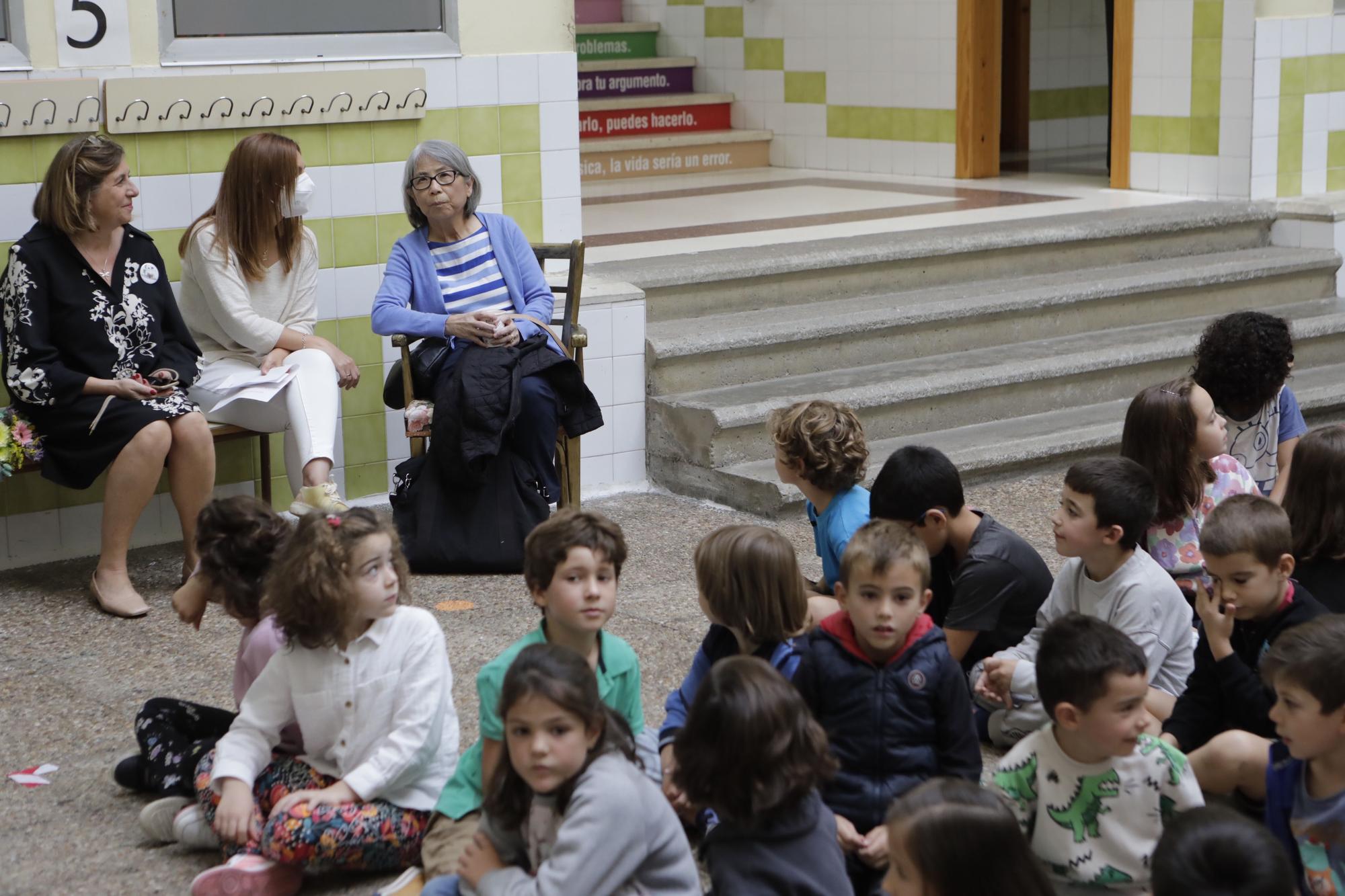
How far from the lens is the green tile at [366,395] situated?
5438 millimetres

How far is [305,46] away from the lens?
5258 millimetres

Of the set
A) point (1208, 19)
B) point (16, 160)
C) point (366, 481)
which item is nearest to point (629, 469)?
point (366, 481)

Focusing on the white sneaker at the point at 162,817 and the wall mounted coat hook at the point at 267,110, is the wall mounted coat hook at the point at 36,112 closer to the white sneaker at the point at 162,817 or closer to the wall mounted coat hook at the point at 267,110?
the wall mounted coat hook at the point at 267,110

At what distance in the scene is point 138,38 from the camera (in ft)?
16.2

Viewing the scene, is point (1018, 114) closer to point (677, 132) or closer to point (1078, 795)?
point (677, 132)

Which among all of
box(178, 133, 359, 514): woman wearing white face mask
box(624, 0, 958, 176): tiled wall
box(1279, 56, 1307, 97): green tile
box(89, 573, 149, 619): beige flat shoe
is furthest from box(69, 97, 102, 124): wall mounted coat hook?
box(624, 0, 958, 176): tiled wall

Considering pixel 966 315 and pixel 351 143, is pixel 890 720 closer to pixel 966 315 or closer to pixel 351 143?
pixel 351 143

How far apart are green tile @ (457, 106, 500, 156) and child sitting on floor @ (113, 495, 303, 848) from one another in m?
2.70

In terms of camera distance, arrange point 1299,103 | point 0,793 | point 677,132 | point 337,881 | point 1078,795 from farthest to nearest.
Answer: point 677,132, point 1299,103, point 0,793, point 337,881, point 1078,795

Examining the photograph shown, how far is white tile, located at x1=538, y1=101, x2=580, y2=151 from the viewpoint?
5711 mm

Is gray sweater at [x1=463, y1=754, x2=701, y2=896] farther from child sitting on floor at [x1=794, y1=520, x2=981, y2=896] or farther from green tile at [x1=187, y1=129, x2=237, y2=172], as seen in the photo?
green tile at [x1=187, y1=129, x2=237, y2=172]

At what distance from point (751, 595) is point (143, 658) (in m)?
1.93

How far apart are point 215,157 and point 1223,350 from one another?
119 inches

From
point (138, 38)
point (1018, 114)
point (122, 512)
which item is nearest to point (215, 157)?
point (138, 38)
